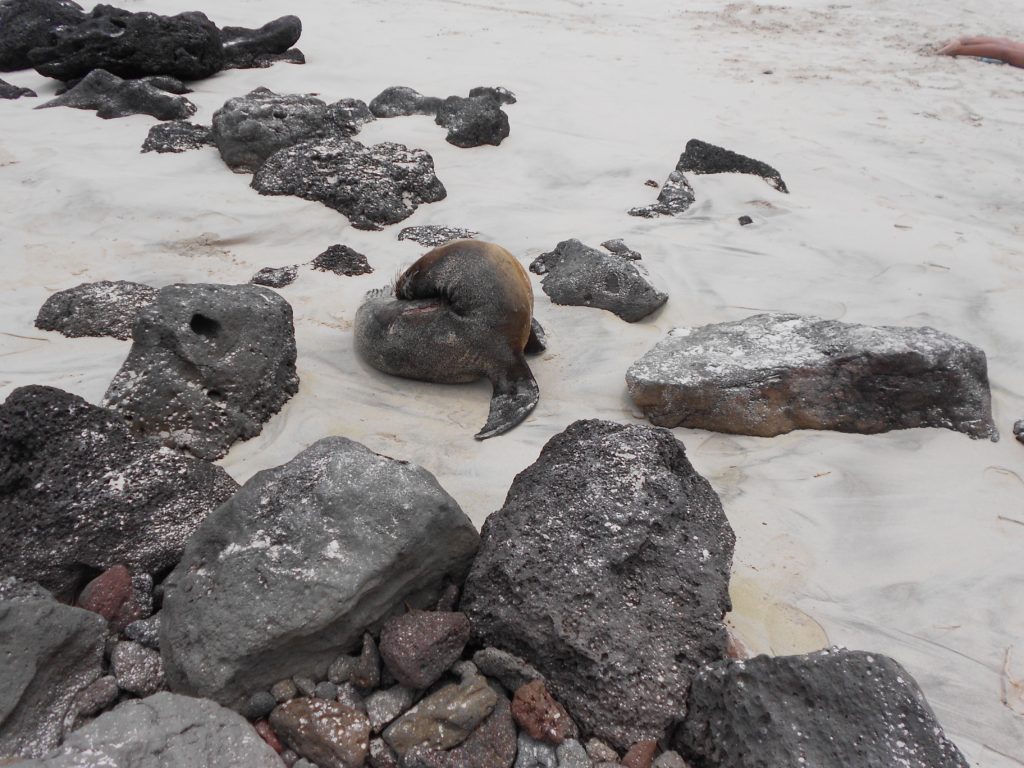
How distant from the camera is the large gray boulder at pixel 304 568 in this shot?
1996 mm

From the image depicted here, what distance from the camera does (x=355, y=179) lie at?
212 inches

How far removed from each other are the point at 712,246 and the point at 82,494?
4.02 meters

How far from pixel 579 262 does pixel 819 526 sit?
223 cm

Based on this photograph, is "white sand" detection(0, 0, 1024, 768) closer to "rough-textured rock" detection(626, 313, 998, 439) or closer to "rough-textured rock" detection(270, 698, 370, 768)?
"rough-textured rock" detection(626, 313, 998, 439)

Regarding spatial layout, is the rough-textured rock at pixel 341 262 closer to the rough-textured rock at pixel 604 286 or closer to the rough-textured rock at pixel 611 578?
the rough-textured rock at pixel 604 286

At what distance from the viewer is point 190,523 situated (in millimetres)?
2490

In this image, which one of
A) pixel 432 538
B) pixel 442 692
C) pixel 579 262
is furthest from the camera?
pixel 579 262

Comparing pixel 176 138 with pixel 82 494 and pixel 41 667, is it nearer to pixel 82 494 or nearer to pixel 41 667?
pixel 82 494

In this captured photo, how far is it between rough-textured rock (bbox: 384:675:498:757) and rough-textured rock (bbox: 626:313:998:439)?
66.7 inches

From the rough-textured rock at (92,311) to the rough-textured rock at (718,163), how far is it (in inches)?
165

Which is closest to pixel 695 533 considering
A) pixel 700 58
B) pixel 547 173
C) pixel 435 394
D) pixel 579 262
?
pixel 435 394

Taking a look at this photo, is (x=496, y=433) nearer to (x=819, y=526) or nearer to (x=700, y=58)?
(x=819, y=526)

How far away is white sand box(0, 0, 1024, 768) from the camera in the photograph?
2.62 m

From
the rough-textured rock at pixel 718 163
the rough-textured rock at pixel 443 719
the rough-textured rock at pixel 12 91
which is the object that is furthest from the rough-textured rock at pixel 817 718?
the rough-textured rock at pixel 12 91
